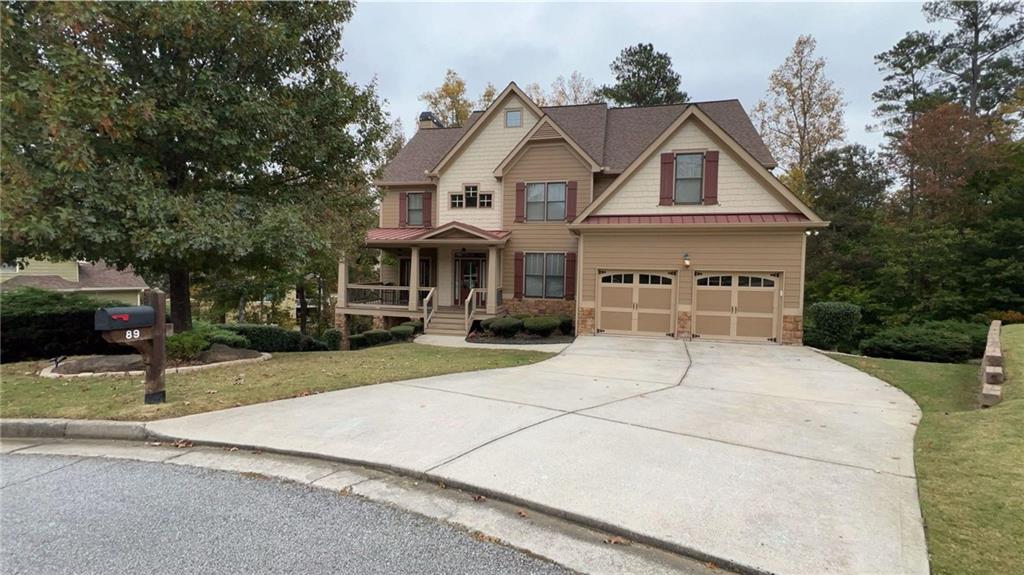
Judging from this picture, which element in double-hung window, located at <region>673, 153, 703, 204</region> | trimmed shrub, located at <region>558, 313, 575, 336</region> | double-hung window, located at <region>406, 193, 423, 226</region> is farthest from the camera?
double-hung window, located at <region>406, 193, 423, 226</region>

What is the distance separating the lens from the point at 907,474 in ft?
13.8

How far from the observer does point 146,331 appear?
586 cm

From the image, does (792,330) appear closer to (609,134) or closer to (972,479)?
(609,134)

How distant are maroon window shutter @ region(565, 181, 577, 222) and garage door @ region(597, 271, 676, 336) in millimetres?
3341

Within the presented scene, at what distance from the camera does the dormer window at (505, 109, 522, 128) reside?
19.2m

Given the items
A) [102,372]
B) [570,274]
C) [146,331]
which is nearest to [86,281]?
[102,372]

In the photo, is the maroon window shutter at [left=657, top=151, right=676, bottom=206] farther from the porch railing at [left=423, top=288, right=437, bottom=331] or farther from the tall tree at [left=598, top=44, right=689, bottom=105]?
the tall tree at [left=598, top=44, right=689, bottom=105]

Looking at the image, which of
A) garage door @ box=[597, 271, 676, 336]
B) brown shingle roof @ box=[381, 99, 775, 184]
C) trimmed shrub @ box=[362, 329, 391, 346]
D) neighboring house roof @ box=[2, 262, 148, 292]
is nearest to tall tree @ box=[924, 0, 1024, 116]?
brown shingle roof @ box=[381, 99, 775, 184]

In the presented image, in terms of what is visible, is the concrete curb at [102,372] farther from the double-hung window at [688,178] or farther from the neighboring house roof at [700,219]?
the double-hung window at [688,178]

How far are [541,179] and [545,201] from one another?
0.83 meters

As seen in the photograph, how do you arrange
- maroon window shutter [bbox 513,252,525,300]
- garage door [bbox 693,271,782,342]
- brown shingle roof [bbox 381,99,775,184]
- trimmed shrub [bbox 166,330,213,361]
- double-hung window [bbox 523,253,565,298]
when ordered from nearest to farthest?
1. trimmed shrub [bbox 166,330,213,361]
2. garage door [bbox 693,271,782,342]
3. double-hung window [bbox 523,253,565,298]
4. maroon window shutter [bbox 513,252,525,300]
5. brown shingle roof [bbox 381,99,775,184]

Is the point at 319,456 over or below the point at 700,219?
below

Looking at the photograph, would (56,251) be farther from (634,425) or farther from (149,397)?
(634,425)

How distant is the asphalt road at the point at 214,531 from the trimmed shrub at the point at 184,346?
539 centimetres
